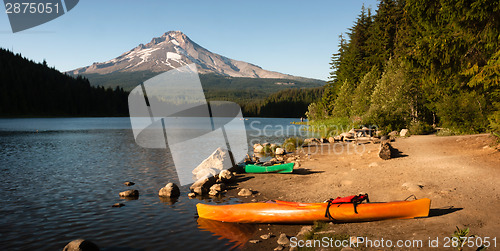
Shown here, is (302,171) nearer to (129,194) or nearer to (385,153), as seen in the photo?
(385,153)

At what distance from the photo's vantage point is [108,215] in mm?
13680

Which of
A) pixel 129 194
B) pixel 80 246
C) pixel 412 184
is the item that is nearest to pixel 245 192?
pixel 129 194

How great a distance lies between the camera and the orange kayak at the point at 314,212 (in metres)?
10.6

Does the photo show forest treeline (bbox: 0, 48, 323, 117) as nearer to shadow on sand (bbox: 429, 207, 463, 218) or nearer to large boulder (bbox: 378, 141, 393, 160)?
large boulder (bbox: 378, 141, 393, 160)

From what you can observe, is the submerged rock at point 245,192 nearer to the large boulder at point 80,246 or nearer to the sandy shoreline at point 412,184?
the sandy shoreline at point 412,184

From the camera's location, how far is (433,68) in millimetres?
16797

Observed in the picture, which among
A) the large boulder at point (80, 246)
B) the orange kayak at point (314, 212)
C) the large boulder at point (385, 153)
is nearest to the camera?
the large boulder at point (80, 246)

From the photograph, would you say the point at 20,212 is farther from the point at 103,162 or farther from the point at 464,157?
the point at 464,157

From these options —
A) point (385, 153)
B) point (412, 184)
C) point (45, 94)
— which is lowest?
point (412, 184)

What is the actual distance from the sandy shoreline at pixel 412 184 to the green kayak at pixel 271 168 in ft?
1.27

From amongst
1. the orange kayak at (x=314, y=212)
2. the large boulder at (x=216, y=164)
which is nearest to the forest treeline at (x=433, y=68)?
the orange kayak at (x=314, y=212)

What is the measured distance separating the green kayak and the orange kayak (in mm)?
8525

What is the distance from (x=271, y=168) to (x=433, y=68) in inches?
454

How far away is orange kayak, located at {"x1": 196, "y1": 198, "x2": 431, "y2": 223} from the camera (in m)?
10.6
